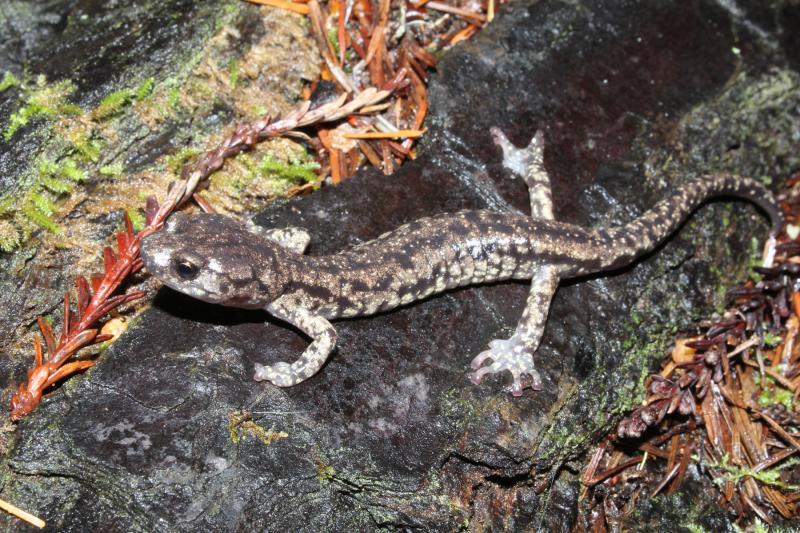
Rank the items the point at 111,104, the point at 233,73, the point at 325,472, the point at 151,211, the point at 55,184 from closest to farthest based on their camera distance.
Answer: the point at 325,472 → the point at 151,211 → the point at 55,184 → the point at 111,104 → the point at 233,73

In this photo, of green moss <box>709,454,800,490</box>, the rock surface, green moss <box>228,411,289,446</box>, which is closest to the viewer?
the rock surface

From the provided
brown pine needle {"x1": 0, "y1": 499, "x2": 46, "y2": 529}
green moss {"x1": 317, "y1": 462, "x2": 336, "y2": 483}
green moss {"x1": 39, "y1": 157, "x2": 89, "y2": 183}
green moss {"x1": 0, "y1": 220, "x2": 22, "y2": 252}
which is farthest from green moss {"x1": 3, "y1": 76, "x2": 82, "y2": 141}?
green moss {"x1": 317, "y1": 462, "x2": 336, "y2": 483}

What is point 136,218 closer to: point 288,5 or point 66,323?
point 66,323

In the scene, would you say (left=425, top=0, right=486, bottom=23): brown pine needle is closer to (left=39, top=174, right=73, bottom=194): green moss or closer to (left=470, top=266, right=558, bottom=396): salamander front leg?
(left=470, top=266, right=558, bottom=396): salamander front leg

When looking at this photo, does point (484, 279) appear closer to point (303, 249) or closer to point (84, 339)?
point (303, 249)

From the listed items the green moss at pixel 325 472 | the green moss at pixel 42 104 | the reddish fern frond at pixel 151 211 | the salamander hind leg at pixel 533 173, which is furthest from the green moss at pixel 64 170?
the salamander hind leg at pixel 533 173

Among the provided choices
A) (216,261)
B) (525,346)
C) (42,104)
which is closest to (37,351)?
(216,261)

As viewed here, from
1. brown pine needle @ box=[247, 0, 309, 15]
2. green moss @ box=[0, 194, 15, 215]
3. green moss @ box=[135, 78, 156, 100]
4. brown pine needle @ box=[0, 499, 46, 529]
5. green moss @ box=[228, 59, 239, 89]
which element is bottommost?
brown pine needle @ box=[0, 499, 46, 529]
